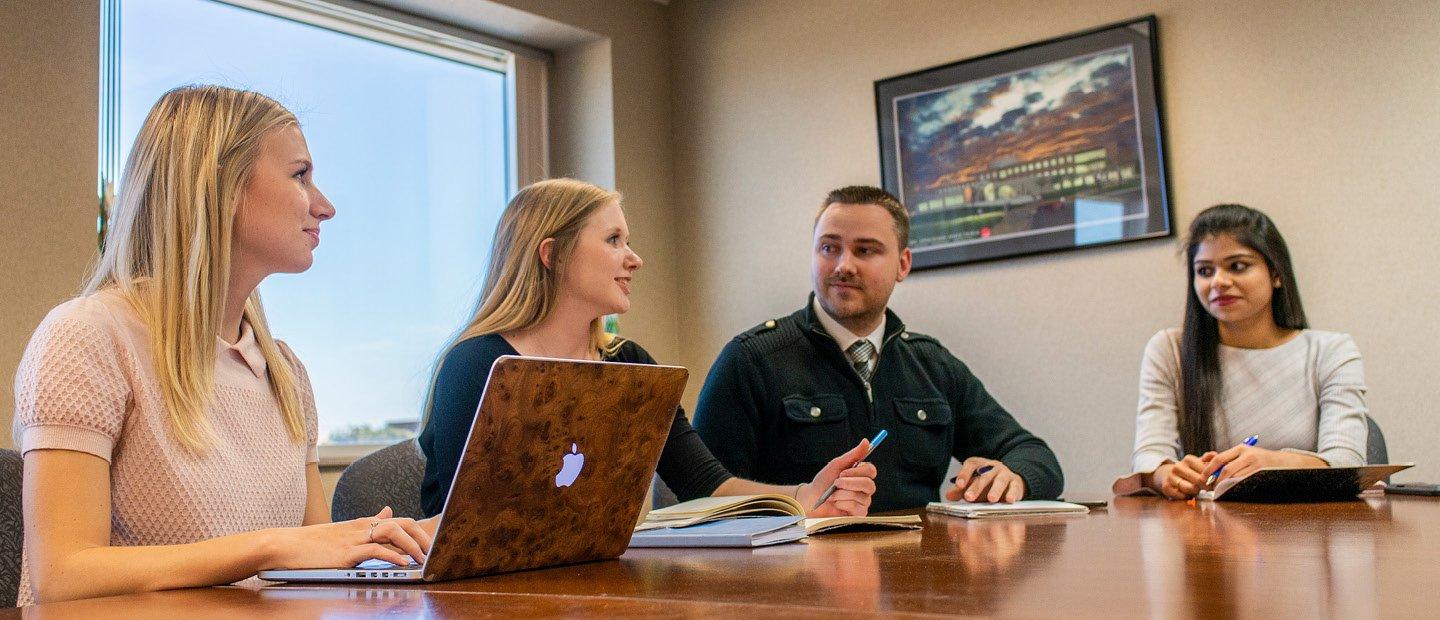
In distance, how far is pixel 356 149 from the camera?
382cm

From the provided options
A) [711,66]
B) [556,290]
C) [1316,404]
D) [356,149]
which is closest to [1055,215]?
[1316,404]

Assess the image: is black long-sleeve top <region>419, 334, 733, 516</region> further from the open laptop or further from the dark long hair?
the dark long hair

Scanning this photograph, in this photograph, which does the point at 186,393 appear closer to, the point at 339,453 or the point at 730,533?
the point at 730,533

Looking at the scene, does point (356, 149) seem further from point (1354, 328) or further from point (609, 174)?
point (1354, 328)

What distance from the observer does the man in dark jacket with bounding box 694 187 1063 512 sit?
256cm

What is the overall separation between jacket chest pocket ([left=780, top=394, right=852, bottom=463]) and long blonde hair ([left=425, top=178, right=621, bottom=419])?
1.69 ft

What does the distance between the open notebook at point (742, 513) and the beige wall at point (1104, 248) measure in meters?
2.17

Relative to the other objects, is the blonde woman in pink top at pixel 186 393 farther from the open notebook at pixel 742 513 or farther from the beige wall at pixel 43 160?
the beige wall at pixel 43 160

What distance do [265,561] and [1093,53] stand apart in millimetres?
3015

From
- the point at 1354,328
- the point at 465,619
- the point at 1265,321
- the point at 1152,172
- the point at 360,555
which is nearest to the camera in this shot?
the point at 465,619

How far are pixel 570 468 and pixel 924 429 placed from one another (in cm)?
160

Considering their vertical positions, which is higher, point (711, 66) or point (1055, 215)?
point (711, 66)

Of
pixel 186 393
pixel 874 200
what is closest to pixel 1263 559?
pixel 186 393

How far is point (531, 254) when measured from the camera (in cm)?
214
